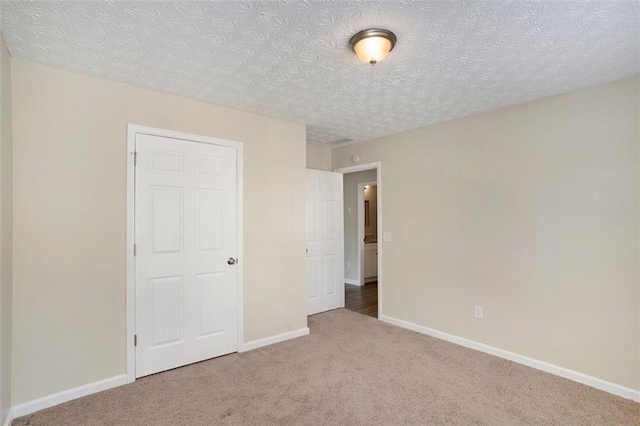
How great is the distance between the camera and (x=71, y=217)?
2396 mm

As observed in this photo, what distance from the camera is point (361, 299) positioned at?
17.6ft

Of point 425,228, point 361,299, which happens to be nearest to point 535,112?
point 425,228

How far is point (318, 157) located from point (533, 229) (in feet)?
9.83

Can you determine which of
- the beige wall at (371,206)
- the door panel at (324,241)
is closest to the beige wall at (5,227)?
the door panel at (324,241)

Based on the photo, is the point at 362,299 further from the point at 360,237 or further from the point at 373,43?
the point at 373,43

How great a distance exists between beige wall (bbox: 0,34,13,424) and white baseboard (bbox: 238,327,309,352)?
174 cm

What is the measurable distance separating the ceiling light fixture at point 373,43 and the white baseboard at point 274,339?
2865mm

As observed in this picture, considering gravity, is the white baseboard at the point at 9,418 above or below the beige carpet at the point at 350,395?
above

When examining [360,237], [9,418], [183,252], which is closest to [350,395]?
[183,252]

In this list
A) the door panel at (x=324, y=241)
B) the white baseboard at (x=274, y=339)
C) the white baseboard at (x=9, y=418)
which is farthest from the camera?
the door panel at (x=324, y=241)

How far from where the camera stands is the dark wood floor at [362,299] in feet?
15.6

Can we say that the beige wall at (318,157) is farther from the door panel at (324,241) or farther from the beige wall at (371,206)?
the beige wall at (371,206)

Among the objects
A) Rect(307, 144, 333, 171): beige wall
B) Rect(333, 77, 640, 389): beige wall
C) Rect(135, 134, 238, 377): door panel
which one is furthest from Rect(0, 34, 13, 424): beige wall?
Rect(333, 77, 640, 389): beige wall

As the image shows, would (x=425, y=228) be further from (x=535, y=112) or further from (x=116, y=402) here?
(x=116, y=402)
